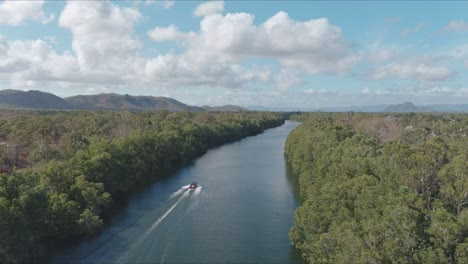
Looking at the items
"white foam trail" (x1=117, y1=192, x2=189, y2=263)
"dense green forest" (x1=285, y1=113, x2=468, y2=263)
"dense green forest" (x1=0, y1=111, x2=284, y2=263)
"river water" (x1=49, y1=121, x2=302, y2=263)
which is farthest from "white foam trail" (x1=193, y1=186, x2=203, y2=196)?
"dense green forest" (x1=285, y1=113, x2=468, y2=263)

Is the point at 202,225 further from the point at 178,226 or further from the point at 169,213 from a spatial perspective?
the point at 169,213

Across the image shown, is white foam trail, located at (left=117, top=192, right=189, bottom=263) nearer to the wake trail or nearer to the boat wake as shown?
the boat wake

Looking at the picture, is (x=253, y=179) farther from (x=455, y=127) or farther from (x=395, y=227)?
(x=455, y=127)

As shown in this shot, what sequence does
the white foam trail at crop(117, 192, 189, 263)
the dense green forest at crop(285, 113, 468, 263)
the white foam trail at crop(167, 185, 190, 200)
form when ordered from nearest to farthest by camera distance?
the dense green forest at crop(285, 113, 468, 263) < the white foam trail at crop(117, 192, 189, 263) < the white foam trail at crop(167, 185, 190, 200)

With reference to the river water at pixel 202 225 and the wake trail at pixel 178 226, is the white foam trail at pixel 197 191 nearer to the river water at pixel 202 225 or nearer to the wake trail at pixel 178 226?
the wake trail at pixel 178 226

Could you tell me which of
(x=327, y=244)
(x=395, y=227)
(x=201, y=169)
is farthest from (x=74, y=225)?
(x=201, y=169)

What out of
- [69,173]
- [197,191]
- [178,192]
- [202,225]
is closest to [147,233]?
[202,225]
